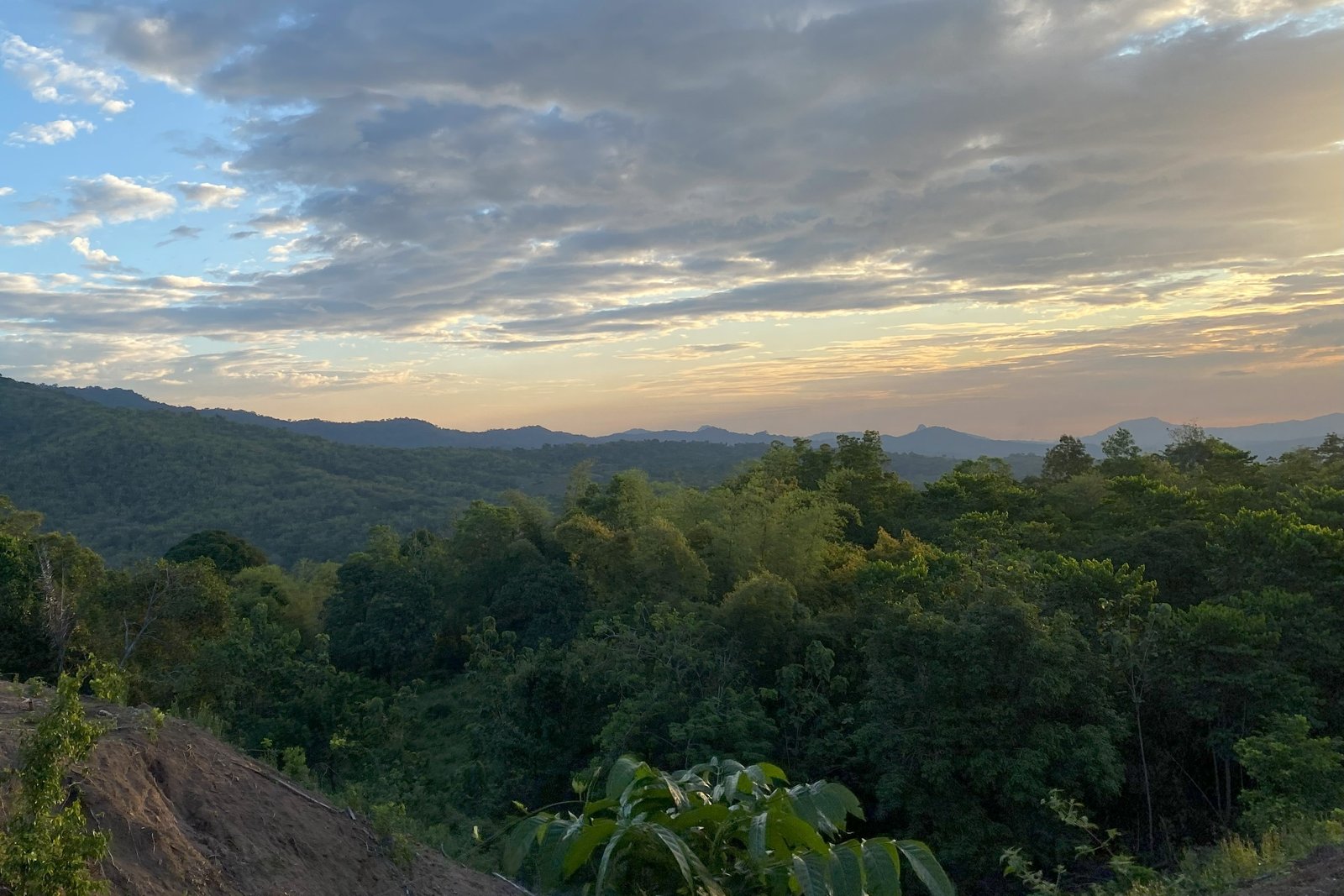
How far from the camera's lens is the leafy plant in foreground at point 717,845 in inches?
77.5

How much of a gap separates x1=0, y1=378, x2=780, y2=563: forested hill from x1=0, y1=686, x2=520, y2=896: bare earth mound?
1993 inches

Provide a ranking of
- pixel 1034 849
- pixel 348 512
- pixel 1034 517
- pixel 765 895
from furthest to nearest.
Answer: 1. pixel 348 512
2. pixel 1034 517
3. pixel 1034 849
4. pixel 765 895

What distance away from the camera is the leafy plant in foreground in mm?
1968

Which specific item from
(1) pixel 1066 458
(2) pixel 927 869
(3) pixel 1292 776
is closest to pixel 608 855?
(2) pixel 927 869

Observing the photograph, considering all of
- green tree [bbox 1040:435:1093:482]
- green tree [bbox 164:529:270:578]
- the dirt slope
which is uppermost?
green tree [bbox 1040:435:1093:482]

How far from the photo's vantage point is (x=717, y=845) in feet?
7.06

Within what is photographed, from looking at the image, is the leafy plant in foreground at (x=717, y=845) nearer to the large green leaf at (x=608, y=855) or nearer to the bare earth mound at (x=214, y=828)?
the large green leaf at (x=608, y=855)

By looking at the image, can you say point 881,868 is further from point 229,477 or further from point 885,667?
point 229,477

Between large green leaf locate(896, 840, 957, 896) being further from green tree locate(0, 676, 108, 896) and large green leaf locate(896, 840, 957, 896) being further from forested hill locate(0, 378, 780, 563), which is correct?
forested hill locate(0, 378, 780, 563)

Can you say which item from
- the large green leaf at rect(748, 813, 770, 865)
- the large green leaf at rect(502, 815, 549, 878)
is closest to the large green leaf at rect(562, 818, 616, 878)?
the large green leaf at rect(502, 815, 549, 878)

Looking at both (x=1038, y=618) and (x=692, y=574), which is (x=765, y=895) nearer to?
(x=1038, y=618)

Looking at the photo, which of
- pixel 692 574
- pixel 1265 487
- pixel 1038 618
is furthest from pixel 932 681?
pixel 1265 487

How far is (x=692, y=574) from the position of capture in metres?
23.6

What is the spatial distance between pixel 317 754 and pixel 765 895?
17.0 m
